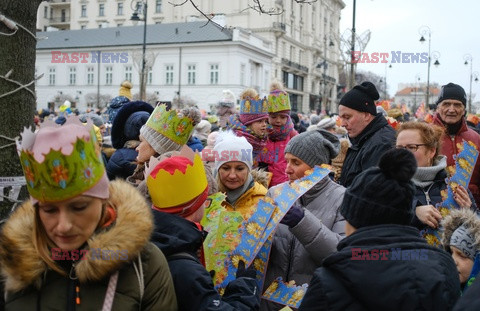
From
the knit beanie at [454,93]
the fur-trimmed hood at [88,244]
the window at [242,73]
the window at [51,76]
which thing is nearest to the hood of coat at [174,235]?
the fur-trimmed hood at [88,244]

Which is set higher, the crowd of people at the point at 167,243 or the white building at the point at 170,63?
the white building at the point at 170,63

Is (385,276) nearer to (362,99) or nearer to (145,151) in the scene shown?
(145,151)

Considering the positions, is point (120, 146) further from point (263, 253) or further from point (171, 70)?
point (171, 70)

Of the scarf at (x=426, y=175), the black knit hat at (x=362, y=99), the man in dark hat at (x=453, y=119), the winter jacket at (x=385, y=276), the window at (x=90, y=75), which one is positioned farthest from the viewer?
the window at (x=90, y=75)

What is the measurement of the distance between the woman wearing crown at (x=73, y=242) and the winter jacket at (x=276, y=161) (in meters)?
3.61

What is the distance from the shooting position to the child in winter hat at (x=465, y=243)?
2896 millimetres

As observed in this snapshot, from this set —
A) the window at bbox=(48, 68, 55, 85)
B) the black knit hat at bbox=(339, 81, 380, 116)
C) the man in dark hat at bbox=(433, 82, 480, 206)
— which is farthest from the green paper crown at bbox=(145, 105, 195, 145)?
the window at bbox=(48, 68, 55, 85)

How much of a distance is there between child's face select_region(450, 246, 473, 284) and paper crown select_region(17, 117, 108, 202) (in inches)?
85.2

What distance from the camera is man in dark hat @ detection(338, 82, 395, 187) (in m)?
4.45

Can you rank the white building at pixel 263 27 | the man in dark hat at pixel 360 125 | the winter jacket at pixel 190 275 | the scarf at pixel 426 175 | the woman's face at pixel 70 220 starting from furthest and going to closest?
the white building at pixel 263 27 → the man in dark hat at pixel 360 125 → the scarf at pixel 426 175 → the winter jacket at pixel 190 275 → the woman's face at pixel 70 220

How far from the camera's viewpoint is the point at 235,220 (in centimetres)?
300

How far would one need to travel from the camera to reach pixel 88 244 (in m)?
2.04

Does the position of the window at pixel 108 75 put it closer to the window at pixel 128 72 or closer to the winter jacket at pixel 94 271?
the window at pixel 128 72

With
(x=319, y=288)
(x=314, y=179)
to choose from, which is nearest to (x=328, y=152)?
(x=314, y=179)
